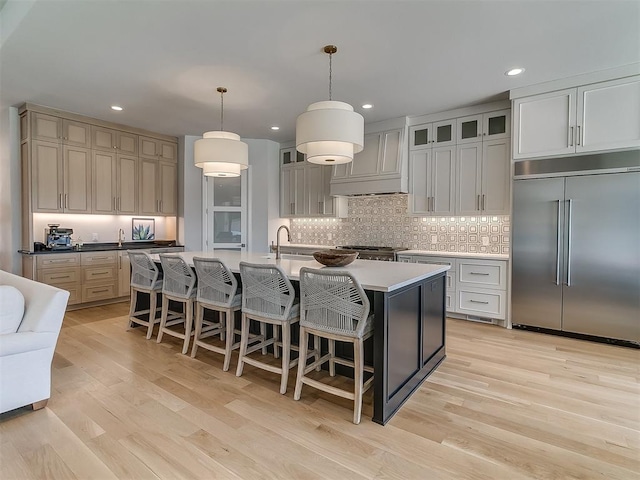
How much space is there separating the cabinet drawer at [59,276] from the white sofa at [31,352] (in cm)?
256

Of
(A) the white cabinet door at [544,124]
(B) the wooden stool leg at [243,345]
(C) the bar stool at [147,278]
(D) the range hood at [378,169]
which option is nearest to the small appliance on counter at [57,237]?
(C) the bar stool at [147,278]

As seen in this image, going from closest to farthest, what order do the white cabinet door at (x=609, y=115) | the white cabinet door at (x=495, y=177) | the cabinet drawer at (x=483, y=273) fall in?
the white cabinet door at (x=609, y=115)
the cabinet drawer at (x=483, y=273)
the white cabinet door at (x=495, y=177)

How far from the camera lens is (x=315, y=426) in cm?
212

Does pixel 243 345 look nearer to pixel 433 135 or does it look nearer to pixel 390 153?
pixel 390 153

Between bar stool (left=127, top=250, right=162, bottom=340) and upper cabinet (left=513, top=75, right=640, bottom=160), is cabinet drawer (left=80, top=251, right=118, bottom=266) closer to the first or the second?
bar stool (left=127, top=250, right=162, bottom=340)

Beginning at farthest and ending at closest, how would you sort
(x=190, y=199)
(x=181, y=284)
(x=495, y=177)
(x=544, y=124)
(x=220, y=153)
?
(x=190, y=199) < (x=495, y=177) < (x=544, y=124) < (x=220, y=153) < (x=181, y=284)

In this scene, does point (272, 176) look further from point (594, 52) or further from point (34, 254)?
point (594, 52)

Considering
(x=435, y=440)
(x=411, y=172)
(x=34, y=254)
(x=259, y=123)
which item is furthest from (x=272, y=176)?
(x=435, y=440)

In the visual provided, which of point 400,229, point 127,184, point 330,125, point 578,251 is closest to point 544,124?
point 578,251

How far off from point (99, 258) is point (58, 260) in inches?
19.4

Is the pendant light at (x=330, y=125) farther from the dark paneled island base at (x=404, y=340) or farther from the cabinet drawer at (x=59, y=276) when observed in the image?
the cabinet drawer at (x=59, y=276)

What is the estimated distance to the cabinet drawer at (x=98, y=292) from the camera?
193 inches

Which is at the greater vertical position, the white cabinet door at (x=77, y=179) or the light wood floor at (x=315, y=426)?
the white cabinet door at (x=77, y=179)

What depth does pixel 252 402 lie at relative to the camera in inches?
94.3
